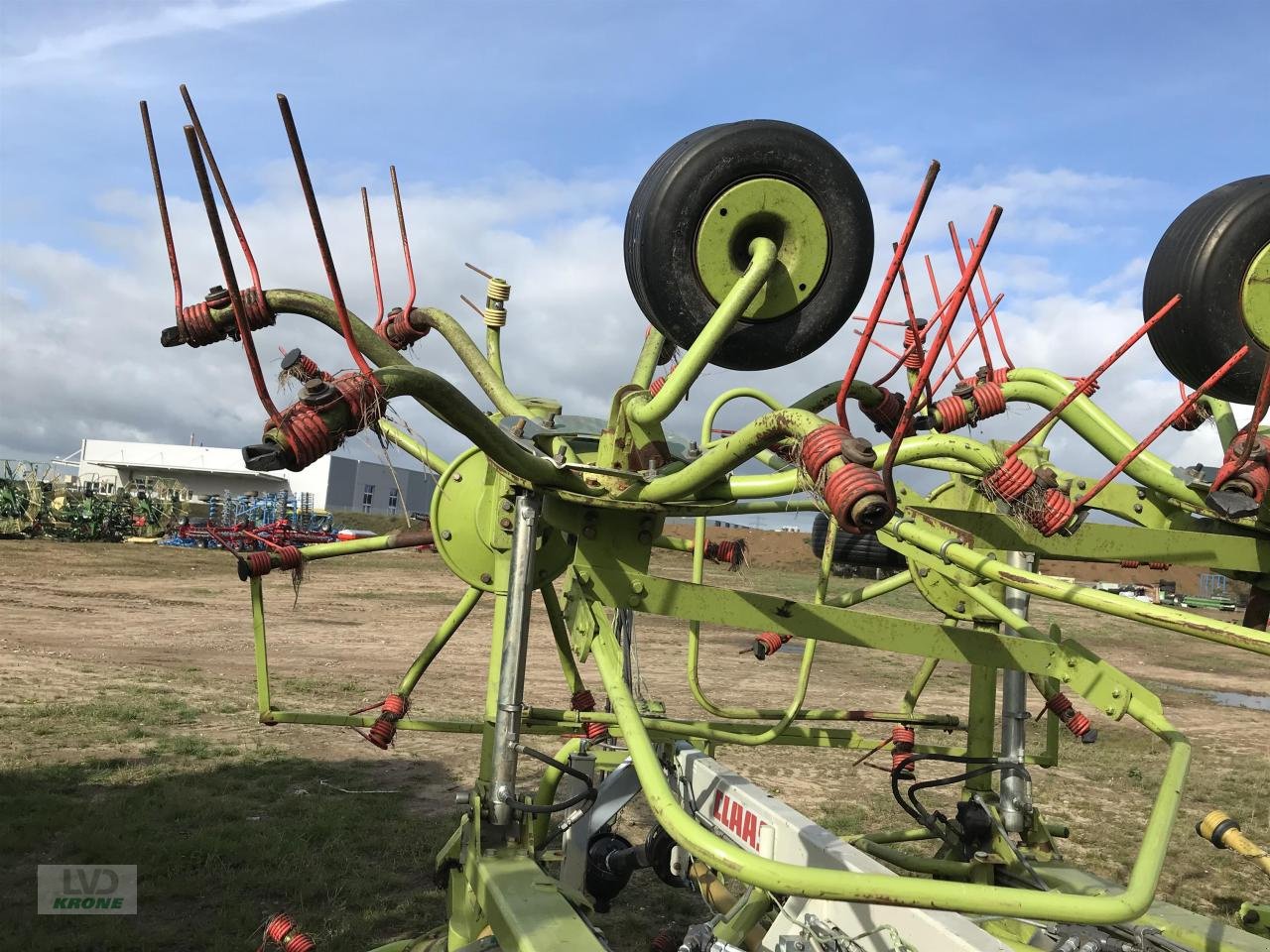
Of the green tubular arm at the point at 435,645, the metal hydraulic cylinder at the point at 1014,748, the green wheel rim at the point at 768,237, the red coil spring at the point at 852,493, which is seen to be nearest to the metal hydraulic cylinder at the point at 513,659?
the green wheel rim at the point at 768,237

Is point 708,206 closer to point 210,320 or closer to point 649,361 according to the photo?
point 649,361

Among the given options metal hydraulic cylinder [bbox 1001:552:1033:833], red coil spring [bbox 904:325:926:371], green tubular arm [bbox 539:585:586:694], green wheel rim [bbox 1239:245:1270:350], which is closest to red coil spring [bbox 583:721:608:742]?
green tubular arm [bbox 539:585:586:694]

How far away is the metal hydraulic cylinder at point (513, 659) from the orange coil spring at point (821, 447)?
4.77 ft

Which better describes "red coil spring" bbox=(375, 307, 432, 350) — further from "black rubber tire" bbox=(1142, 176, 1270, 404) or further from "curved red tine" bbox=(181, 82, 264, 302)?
"black rubber tire" bbox=(1142, 176, 1270, 404)

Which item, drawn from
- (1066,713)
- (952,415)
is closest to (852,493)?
(952,415)

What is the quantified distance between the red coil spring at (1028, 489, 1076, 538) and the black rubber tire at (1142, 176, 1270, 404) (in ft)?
4.57

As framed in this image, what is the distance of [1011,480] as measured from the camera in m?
3.55

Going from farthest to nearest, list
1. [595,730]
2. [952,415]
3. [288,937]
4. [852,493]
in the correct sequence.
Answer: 1. [595,730]
2. [952,415]
3. [288,937]
4. [852,493]

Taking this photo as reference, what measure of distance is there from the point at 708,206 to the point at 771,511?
1.52 meters

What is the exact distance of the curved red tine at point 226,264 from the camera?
263 centimetres

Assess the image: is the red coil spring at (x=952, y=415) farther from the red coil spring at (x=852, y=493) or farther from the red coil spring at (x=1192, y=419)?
the red coil spring at (x=852, y=493)

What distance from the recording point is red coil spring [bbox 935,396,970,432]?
15.4 feet

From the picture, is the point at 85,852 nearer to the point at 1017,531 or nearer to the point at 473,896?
the point at 473,896

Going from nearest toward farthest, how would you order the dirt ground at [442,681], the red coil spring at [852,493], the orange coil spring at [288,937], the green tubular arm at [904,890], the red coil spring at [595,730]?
the green tubular arm at [904,890]
the red coil spring at [852,493]
the orange coil spring at [288,937]
the red coil spring at [595,730]
the dirt ground at [442,681]
